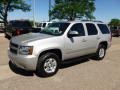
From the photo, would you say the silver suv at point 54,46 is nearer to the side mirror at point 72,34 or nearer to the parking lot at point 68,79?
the side mirror at point 72,34

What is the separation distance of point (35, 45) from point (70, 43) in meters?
1.53

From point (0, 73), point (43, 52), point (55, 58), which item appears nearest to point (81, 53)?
point (55, 58)

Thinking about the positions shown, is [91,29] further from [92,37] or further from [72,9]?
[72,9]

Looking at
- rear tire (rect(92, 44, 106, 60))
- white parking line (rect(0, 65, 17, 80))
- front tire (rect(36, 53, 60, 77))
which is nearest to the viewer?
front tire (rect(36, 53, 60, 77))

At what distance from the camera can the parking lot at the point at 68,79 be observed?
18.2 feet

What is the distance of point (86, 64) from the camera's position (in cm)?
817

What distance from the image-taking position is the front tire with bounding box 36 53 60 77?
6.12 metres

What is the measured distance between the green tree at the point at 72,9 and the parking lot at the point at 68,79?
1466 inches

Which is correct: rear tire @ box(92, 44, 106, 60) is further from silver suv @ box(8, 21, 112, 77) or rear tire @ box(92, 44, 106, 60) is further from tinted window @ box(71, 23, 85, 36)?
tinted window @ box(71, 23, 85, 36)

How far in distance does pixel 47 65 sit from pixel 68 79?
2.72 feet

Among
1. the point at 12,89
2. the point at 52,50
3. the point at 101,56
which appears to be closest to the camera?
the point at 12,89

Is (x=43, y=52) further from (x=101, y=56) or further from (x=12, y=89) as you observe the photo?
(x=101, y=56)

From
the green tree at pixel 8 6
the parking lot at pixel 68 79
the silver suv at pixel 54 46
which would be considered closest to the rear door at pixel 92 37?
the silver suv at pixel 54 46

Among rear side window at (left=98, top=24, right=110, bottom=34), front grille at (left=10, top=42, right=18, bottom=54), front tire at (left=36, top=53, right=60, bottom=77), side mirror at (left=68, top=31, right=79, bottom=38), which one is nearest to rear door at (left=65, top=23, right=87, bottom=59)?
side mirror at (left=68, top=31, right=79, bottom=38)
